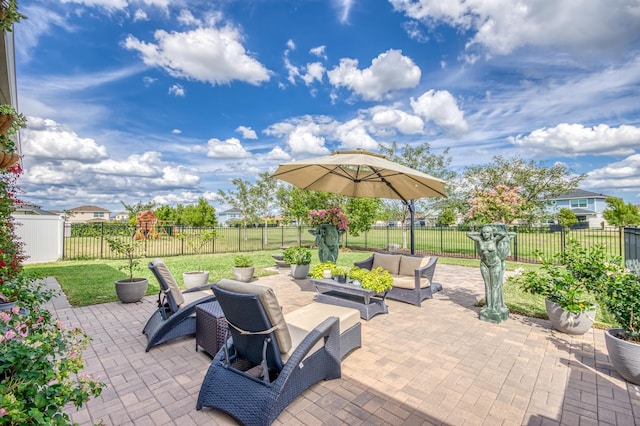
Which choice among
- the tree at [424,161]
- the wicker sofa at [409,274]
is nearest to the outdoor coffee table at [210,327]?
the wicker sofa at [409,274]

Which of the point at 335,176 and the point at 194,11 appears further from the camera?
the point at 194,11

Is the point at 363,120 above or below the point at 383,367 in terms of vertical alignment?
above

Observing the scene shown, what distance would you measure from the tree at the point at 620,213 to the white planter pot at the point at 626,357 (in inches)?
1067

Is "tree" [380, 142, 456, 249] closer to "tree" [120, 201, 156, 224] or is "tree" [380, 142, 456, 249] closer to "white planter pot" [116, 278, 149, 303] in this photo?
"white planter pot" [116, 278, 149, 303]

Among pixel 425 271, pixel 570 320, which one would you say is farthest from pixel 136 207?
pixel 570 320

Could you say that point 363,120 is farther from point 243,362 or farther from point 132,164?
point 132,164

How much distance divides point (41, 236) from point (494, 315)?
1421 cm

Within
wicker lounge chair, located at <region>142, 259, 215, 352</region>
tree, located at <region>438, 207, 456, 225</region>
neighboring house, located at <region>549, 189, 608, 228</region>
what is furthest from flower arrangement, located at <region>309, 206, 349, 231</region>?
neighboring house, located at <region>549, 189, 608, 228</region>

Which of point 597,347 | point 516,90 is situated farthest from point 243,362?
point 516,90

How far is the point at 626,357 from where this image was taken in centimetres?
286

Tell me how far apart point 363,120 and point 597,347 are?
15.0 m

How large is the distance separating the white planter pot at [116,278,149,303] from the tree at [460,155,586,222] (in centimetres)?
1184

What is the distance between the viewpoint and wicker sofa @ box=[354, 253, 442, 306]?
17.7 ft

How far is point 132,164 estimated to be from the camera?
2755 centimetres
